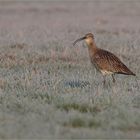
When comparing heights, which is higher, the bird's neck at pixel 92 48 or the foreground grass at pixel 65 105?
the bird's neck at pixel 92 48

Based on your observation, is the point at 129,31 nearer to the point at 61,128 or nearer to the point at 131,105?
the point at 131,105

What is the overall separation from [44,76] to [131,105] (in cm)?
347

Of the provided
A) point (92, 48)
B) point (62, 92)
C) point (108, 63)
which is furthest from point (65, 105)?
point (92, 48)

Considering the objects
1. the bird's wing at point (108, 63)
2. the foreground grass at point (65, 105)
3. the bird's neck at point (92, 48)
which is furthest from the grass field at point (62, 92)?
the bird's neck at point (92, 48)

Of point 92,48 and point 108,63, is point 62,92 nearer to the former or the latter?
point 108,63

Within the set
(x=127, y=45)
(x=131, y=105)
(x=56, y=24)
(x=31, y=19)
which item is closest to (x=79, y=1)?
(x=31, y=19)

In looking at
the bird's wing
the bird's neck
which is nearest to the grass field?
the bird's wing

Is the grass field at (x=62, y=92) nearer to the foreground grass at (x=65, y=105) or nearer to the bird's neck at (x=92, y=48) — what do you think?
the foreground grass at (x=65, y=105)

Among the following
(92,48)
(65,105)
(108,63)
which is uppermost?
(92,48)

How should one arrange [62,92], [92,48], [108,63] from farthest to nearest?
[92,48], [108,63], [62,92]

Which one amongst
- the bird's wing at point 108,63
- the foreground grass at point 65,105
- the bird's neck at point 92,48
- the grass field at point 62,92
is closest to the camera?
the foreground grass at point 65,105

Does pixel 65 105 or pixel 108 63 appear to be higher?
pixel 108 63

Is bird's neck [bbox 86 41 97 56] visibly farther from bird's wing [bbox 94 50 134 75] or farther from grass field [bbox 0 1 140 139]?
grass field [bbox 0 1 140 139]

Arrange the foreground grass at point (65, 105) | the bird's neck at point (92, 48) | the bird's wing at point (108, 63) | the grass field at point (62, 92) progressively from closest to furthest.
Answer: the foreground grass at point (65, 105) → the grass field at point (62, 92) → the bird's wing at point (108, 63) → the bird's neck at point (92, 48)
